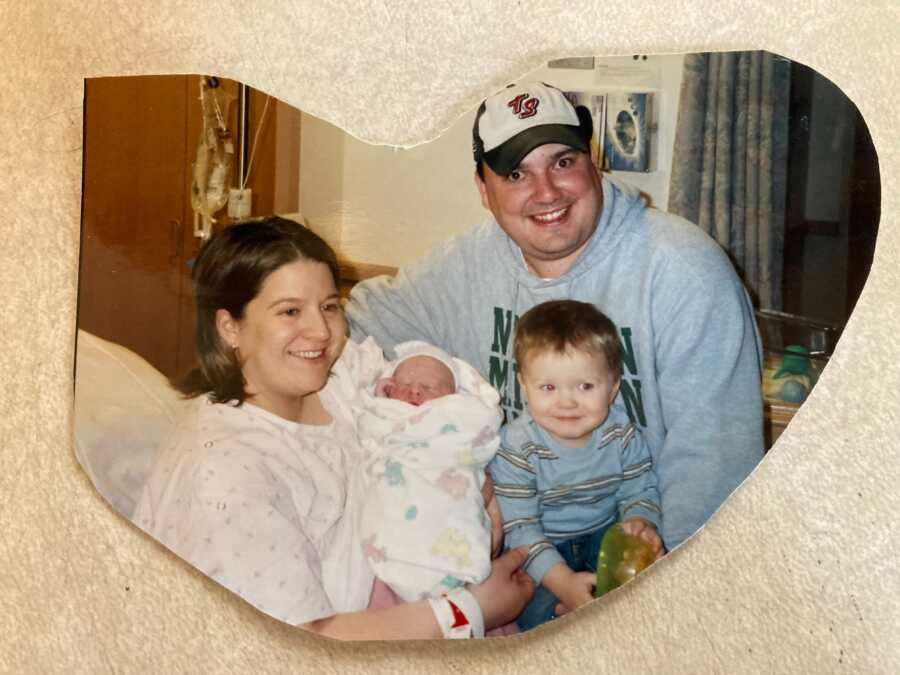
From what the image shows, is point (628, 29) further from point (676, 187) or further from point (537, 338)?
point (537, 338)

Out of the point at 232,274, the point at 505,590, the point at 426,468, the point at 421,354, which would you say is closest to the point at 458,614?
the point at 505,590

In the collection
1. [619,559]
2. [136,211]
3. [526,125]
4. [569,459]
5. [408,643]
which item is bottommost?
[408,643]

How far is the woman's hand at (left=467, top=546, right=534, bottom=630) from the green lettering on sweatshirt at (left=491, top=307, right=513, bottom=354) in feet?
0.67

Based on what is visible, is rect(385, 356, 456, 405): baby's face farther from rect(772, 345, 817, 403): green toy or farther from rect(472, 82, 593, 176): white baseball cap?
rect(772, 345, 817, 403): green toy

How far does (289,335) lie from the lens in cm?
102

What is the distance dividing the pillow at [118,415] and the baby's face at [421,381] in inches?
9.2

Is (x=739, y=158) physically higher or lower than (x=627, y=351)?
higher

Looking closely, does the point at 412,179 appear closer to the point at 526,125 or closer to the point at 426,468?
the point at 526,125

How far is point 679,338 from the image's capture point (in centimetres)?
98

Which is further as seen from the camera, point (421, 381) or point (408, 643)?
point (408, 643)

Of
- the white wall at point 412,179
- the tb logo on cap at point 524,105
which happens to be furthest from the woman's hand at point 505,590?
the tb logo on cap at point 524,105

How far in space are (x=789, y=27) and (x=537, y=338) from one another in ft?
1.35

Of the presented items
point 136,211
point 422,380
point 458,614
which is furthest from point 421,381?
point 136,211

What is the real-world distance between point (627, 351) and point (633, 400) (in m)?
0.05
